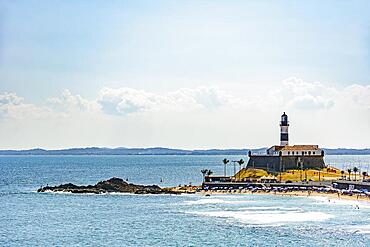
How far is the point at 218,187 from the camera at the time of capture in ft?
401

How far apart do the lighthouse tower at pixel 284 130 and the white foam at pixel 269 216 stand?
175ft

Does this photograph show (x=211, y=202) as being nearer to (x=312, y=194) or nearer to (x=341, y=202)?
(x=312, y=194)

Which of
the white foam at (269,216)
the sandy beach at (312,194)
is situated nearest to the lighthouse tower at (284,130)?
the sandy beach at (312,194)

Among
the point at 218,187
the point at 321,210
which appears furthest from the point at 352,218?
the point at 218,187

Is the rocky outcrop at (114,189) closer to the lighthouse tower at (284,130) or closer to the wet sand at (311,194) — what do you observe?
the wet sand at (311,194)

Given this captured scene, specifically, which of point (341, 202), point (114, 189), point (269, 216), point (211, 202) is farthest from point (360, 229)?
point (114, 189)

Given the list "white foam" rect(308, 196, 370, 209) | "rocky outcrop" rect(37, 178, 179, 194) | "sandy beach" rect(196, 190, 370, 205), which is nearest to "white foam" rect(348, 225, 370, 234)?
"white foam" rect(308, 196, 370, 209)

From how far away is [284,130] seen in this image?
453 ft

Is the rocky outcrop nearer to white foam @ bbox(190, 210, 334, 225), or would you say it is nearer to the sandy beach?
the sandy beach

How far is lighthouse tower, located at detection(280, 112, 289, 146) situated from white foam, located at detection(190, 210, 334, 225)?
175 feet

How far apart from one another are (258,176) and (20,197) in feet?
146

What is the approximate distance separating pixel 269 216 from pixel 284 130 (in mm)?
59334

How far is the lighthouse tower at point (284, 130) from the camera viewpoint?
13738 centimetres

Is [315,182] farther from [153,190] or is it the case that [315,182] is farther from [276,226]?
[276,226]
